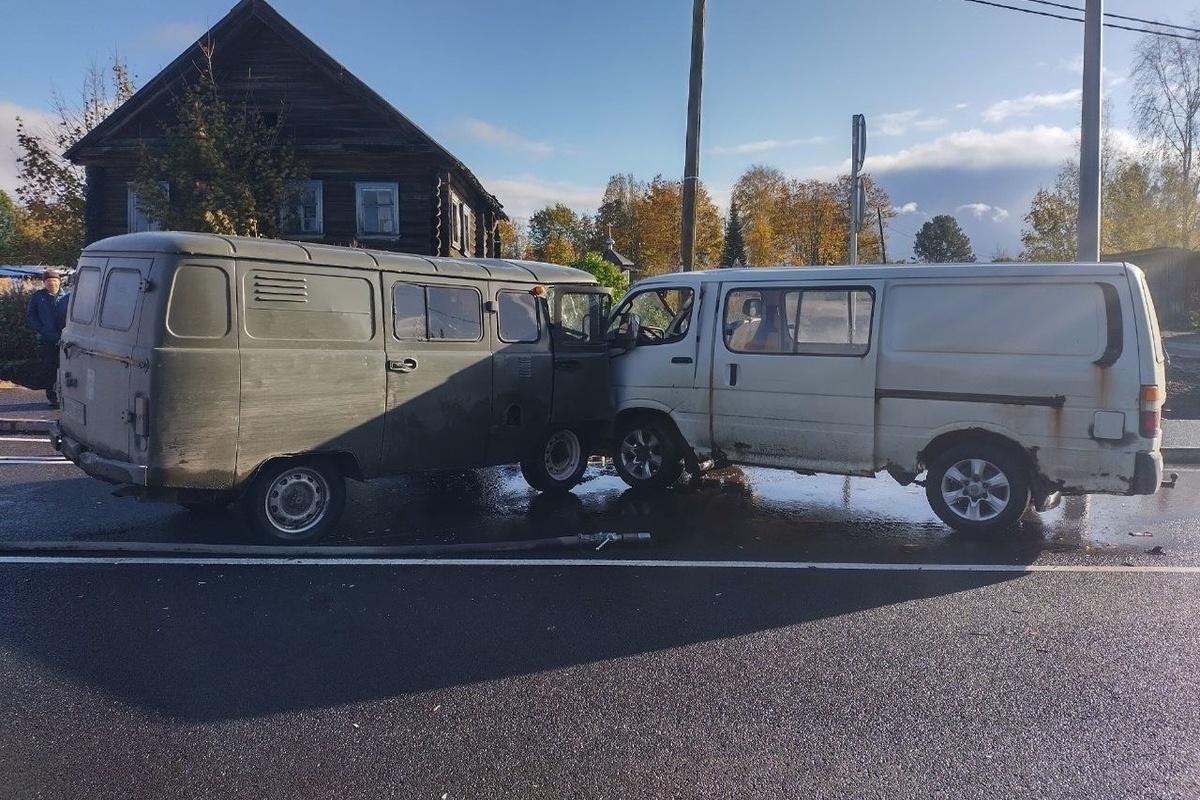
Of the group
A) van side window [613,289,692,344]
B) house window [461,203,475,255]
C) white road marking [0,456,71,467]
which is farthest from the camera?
house window [461,203,475,255]

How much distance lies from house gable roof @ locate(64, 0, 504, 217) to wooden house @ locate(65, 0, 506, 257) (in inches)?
1.0

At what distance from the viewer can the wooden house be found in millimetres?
22875

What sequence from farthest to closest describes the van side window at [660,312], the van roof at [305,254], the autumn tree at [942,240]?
the autumn tree at [942,240] < the van side window at [660,312] < the van roof at [305,254]

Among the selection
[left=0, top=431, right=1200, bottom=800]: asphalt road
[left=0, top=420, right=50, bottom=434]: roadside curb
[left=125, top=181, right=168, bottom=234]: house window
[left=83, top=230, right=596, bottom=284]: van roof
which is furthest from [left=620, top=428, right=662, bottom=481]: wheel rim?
[left=125, top=181, right=168, bottom=234]: house window

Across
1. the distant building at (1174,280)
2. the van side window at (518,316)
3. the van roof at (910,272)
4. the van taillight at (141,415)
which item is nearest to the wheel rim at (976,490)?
the van roof at (910,272)

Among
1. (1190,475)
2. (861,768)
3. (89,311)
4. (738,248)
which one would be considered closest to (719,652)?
(861,768)

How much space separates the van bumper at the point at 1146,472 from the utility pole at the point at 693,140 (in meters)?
7.95

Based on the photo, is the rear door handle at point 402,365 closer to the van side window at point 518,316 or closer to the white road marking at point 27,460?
the van side window at point 518,316

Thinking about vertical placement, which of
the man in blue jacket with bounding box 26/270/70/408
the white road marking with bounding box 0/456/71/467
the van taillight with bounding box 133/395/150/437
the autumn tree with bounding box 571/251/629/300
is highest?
the autumn tree with bounding box 571/251/629/300

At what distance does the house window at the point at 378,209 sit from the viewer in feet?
78.5

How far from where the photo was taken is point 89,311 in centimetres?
659

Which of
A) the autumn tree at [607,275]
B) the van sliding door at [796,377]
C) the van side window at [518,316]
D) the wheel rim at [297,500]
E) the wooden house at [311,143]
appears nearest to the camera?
the wheel rim at [297,500]

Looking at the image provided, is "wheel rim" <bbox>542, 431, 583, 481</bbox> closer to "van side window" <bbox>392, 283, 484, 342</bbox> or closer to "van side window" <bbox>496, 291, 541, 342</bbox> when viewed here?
"van side window" <bbox>496, 291, 541, 342</bbox>

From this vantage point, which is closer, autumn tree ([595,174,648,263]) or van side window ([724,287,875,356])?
van side window ([724,287,875,356])
